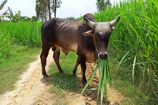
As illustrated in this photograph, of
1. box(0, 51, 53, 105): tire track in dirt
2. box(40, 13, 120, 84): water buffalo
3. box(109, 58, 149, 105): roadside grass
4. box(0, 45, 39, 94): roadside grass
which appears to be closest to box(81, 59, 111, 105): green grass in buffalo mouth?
box(40, 13, 120, 84): water buffalo

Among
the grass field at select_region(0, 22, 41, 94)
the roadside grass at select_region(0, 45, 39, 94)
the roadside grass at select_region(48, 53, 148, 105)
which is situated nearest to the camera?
the roadside grass at select_region(48, 53, 148, 105)

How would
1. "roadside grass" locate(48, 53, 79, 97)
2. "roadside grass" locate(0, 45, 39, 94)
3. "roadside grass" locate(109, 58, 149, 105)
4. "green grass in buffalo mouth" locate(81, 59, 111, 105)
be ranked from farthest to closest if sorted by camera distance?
"roadside grass" locate(0, 45, 39, 94) < "roadside grass" locate(48, 53, 79, 97) < "roadside grass" locate(109, 58, 149, 105) < "green grass in buffalo mouth" locate(81, 59, 111, 105)

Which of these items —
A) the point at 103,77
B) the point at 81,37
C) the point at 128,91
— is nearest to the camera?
the point at 103,77

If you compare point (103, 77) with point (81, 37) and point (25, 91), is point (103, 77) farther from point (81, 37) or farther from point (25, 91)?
point (25, 91)

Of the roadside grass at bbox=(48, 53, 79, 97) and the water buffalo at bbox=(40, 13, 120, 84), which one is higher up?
the water buffalo at bbox=(40, 13, 120, 84)

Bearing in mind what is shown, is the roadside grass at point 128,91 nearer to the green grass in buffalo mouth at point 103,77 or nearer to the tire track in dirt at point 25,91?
the green grass in buffalo mouth at point 103,77

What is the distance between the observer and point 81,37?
628cm

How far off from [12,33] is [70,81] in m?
9.41

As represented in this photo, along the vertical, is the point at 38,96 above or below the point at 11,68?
above

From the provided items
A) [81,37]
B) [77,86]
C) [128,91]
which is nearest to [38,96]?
[77,86]

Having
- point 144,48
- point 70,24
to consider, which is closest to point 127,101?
point 144,48

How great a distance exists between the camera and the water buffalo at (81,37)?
5.20 meters

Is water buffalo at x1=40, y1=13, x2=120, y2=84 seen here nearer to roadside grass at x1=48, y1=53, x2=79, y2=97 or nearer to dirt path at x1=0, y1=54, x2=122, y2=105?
roadside grass at x1=48, y1=53, x2=79, y2=97

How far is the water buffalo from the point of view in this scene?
17.1 ft
